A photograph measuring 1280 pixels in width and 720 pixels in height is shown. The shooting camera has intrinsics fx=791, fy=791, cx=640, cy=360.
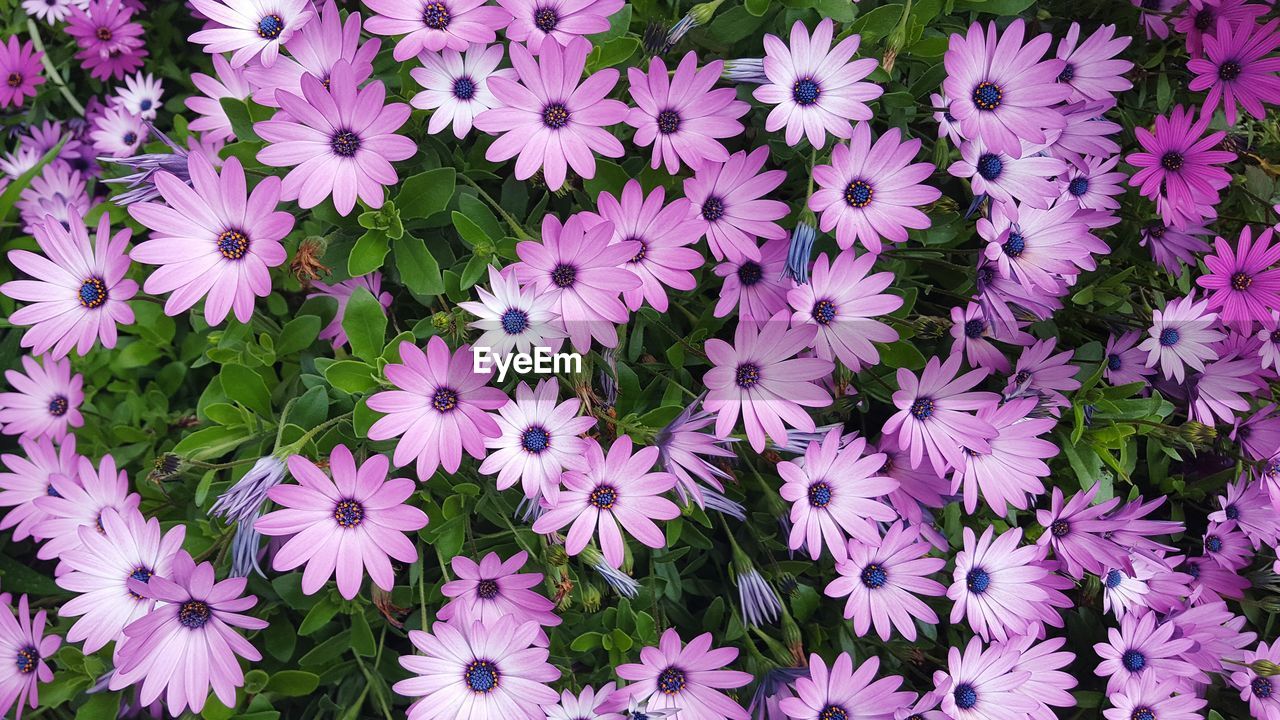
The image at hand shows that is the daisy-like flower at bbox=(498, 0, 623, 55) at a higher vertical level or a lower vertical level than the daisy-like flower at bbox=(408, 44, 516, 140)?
higher

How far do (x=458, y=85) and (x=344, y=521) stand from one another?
23.1 inches

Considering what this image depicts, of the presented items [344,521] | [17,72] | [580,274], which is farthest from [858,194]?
[17,72]

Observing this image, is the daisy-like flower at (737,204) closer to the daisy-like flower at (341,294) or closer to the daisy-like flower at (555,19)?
the daisy-like flower at (555,19)

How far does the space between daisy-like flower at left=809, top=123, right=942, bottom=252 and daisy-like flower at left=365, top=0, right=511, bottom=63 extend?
0.46 meters

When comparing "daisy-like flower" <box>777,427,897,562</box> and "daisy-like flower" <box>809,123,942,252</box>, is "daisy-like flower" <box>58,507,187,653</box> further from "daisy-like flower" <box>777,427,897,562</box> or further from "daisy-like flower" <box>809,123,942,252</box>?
"daisy-like flower" <box>809,123,942,252</box>

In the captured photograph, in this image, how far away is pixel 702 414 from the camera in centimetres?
104

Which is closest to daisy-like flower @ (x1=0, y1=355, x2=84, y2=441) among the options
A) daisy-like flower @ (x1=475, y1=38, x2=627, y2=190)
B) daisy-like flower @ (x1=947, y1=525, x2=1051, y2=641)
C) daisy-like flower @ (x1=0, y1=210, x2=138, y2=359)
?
daisy-like flower @ (x1=0, y1=210, x2=138, y2=359)

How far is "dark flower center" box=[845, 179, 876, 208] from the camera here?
106 cm

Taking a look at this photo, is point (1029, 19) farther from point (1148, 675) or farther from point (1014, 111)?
point (1148, 675)

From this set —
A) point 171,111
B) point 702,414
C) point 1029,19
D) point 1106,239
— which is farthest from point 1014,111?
point 171,111

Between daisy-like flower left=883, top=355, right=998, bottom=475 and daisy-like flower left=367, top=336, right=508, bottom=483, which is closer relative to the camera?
daisy-like flower left=367, top=336, right=508, bottom=483

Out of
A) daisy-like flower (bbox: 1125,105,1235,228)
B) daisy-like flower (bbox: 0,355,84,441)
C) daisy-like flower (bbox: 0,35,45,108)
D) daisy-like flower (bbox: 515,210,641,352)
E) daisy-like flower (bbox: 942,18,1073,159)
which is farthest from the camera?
daisy-like flower (bbox: 0,35,45,108)

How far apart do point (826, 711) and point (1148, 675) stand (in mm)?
506

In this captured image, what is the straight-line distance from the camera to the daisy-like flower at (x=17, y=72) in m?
1.75
